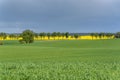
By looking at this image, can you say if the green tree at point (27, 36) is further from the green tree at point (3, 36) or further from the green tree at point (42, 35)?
the green tree at point (3, 36)

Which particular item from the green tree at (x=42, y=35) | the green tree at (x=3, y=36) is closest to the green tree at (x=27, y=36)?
the green tree at (x=42, y=35)

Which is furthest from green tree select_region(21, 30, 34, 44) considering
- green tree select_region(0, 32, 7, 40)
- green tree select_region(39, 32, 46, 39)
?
green tree select_region(0, 32, 7, 40)

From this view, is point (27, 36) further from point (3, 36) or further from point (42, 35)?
point (3, 36)

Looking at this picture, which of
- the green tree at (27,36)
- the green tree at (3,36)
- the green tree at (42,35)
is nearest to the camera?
the green tree at (27,36)

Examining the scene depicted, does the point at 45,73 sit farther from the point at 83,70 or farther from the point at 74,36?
the point at 74,36

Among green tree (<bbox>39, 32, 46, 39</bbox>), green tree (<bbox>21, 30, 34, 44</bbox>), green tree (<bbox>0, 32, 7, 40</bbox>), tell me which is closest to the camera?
green tree (<bbox>21, 30, 34, 44</bbox>)

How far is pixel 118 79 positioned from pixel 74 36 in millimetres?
95169

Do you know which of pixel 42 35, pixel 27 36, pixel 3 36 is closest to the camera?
pixel 27 36

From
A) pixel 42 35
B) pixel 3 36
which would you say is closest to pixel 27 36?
pixel 42 35

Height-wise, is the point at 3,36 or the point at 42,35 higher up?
the point at 42,35

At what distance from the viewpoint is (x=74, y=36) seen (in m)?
110

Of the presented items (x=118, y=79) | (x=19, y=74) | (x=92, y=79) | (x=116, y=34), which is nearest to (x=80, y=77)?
(x=92, y=79)

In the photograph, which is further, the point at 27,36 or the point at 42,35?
the point at 42,35

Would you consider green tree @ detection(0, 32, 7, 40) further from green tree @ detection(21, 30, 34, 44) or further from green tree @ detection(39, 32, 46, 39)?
green tree @ detection(21, 30, 34, 44)
